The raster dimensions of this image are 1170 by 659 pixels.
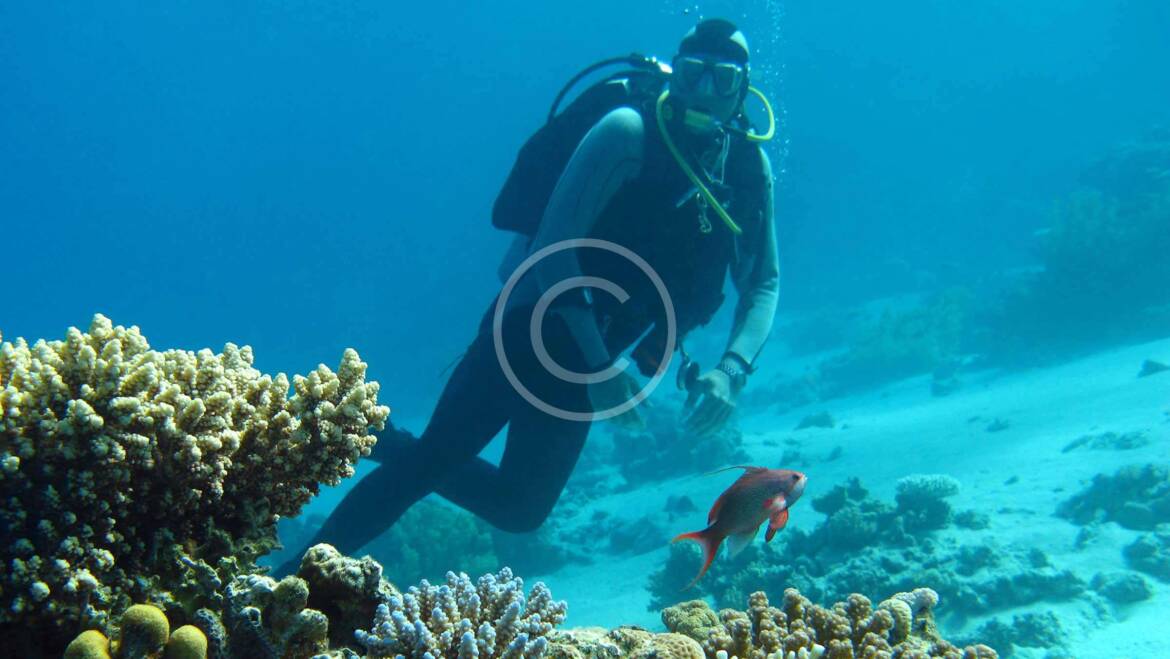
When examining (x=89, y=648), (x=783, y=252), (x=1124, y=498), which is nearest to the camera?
(x=89, y=648)

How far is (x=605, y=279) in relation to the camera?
16.3ft

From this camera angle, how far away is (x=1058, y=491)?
8000 millimetres

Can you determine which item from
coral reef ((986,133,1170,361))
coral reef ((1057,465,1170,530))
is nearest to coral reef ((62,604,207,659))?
coral reef ((1057,465,1170,530))

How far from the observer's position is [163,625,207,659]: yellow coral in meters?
1.62

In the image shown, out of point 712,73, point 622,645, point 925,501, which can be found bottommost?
point 622,645

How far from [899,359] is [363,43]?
88.1 m

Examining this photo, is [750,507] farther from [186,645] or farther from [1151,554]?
[1151,554]

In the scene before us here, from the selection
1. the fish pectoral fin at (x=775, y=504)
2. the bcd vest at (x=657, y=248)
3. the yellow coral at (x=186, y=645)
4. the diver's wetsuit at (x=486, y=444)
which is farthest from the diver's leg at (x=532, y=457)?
the yellow coral at (x=186, y=645)

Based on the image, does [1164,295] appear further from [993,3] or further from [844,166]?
[993,3]

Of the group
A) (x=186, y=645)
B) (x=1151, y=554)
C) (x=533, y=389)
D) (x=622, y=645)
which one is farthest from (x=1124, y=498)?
(x=186, y=645)

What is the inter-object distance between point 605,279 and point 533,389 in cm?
114

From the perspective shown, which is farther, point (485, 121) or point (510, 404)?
point (485, 121)

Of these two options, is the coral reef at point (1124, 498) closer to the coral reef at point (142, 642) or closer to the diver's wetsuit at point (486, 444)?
the diver's wetsuit at point (486, 444)

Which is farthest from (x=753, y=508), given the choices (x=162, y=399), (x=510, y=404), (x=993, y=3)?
(x=993, y=3)
